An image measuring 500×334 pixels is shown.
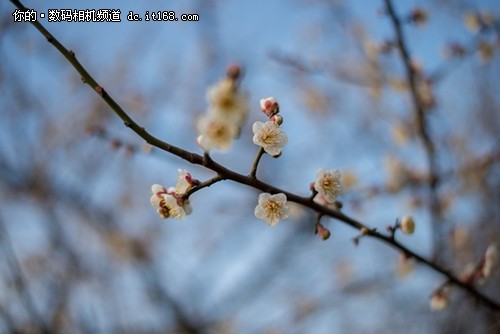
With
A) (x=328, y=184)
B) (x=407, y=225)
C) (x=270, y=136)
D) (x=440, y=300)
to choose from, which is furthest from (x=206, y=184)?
(x=440, y=300)

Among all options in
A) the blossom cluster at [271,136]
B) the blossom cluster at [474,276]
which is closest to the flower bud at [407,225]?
the blossom cluster at [474,276]

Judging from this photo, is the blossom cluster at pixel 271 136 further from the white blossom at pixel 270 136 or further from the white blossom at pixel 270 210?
the white blossom at pixel 270 210

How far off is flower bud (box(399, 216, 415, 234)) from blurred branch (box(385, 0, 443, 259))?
45.1 inches

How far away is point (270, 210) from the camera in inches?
50.6

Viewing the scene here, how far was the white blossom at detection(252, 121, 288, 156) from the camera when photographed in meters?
1.16

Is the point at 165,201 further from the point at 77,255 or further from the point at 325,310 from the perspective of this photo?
the point at 325,310

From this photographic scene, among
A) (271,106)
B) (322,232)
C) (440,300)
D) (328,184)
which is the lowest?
(440,300)

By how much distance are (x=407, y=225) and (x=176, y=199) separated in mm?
855

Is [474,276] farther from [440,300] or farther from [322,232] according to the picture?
[322,232]

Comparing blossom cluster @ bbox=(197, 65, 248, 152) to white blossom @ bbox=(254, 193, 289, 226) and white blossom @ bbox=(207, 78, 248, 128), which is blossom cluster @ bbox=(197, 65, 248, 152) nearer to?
white blossom @ bbox=(207, 78, 248, 128)

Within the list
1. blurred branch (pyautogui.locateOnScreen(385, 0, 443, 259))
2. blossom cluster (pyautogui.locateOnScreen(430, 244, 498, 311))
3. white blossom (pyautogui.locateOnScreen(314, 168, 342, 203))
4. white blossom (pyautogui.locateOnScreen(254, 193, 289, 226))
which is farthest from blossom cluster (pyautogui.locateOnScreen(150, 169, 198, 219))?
blurred branch (pyautogui.locateOnScreen(385, 0, 443, 259))

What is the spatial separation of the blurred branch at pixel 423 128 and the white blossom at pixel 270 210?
1435 mm

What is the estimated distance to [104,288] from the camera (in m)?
5.10

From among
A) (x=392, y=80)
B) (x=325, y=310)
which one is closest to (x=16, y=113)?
(x=392, y=80)
